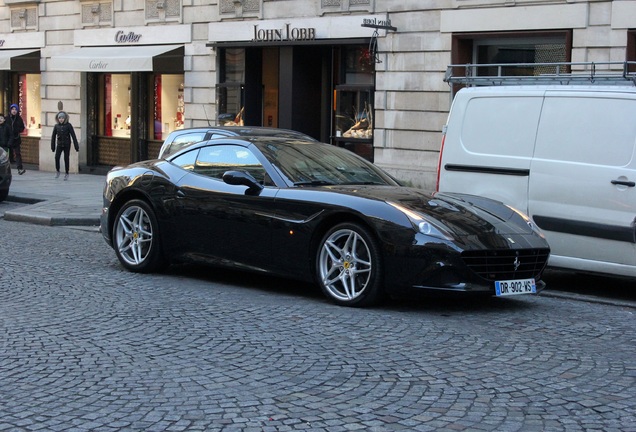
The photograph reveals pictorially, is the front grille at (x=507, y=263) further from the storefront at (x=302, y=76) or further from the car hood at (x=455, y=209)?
the storefront at (x=302, y=76)

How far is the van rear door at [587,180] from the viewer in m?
9.18

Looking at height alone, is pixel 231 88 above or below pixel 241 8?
below

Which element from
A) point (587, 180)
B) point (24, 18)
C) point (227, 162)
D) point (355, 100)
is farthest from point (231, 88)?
point (587, 180)

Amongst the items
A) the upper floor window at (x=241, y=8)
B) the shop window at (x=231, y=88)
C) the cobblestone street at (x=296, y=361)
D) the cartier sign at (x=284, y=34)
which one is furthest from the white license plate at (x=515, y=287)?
the shop window at (x=231, y=88)

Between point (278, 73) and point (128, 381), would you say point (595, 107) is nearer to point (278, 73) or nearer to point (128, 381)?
point (128, 381)

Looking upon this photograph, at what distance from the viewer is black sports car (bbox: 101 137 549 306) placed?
26.0 feet

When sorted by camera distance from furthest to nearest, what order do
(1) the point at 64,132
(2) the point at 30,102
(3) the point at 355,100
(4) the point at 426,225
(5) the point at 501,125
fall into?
1. (2) the point at 30,102
2. (1) the point at 64,132
3. (3) the point at 355,100
4. (5) the point at 501,125
5. (4) the point at 426,225

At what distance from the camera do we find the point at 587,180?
30.7 ft

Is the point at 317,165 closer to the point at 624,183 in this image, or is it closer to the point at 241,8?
the point at 624,183

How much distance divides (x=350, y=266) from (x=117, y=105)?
66.4ft

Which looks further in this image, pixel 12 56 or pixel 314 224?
pixel 12 56

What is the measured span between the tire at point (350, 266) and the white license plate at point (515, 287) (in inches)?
37.1

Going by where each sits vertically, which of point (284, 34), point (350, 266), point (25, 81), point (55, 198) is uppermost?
point (284, 34)

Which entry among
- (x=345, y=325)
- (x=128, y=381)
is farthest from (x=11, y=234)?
(x=128, y=381)
